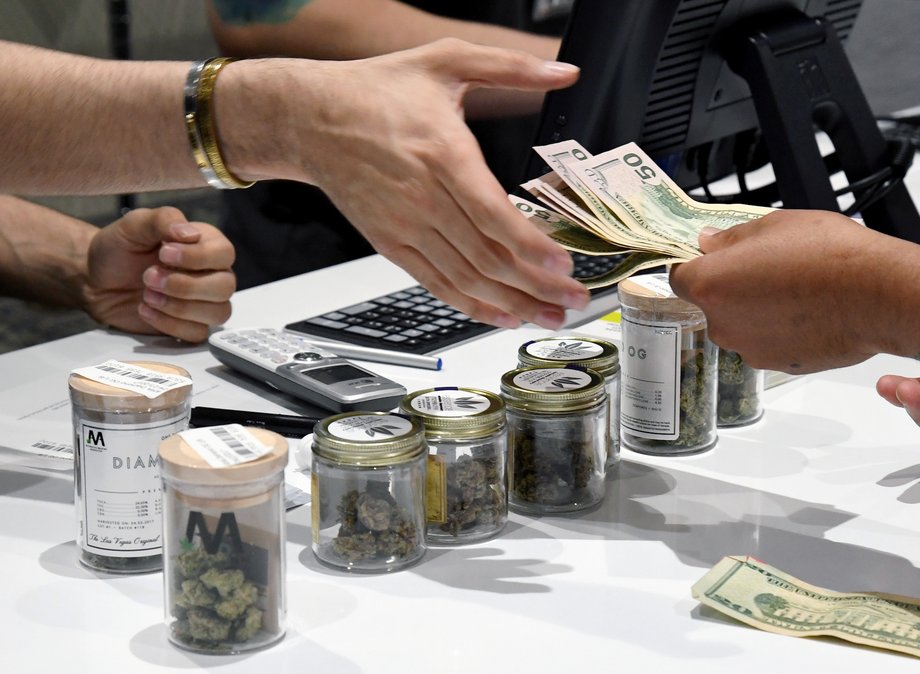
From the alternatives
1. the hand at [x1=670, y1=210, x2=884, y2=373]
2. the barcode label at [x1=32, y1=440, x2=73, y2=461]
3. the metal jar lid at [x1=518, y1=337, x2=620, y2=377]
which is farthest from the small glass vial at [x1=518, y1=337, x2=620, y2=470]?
the barcode label at [x1=32, y1=440, x2=73, y2=461]

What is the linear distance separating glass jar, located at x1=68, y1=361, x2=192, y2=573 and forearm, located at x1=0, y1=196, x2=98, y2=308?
0.71 metres

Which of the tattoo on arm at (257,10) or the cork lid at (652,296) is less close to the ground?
the tattoo on arm at (257,10)

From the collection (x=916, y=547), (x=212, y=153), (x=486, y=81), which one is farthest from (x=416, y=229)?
(x=916, y=547)

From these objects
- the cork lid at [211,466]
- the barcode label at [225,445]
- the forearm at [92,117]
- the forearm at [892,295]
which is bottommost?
the cork lid at [211,466]

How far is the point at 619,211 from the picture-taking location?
3.34ft

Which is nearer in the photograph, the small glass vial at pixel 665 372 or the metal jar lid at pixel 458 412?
the metal jar lid at pixel 458 412

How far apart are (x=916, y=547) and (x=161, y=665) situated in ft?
1.86

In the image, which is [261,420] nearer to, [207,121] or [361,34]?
[207,121]

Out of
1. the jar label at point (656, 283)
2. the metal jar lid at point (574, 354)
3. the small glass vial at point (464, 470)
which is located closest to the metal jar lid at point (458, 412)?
the small glass vial at point (464, 470)

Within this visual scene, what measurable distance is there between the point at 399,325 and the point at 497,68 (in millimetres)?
504

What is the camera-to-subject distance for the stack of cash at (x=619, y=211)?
37.8 inches

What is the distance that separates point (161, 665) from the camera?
732mm

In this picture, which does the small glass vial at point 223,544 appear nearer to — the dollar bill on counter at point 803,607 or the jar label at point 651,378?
the dollar bill on counter at point 803,607

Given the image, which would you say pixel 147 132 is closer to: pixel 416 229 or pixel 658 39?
pixel 416 229
